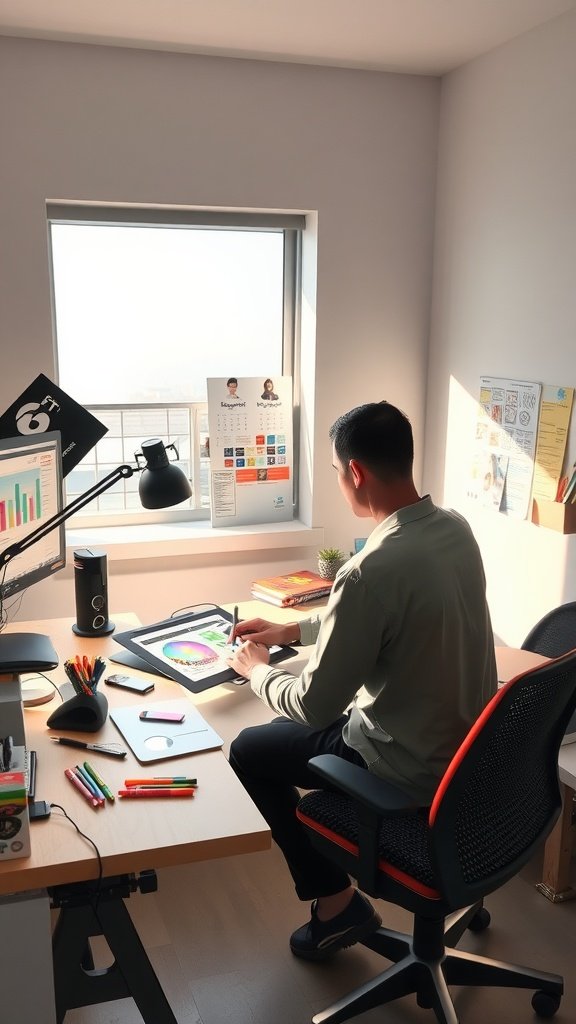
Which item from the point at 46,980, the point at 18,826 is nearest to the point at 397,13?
the point at 18,826

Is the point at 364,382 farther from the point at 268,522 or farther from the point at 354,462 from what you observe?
the point at 354,462

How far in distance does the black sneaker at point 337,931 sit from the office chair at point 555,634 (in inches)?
33.4

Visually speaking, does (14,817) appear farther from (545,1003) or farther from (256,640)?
(545,1003)

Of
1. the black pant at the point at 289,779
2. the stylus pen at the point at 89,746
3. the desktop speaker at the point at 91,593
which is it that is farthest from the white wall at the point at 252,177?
the stylus pen at the point at 89,746

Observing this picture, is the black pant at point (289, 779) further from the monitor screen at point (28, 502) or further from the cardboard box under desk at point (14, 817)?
the cardboard box under desk at point (14, 817)

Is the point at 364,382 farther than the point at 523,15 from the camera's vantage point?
Yes

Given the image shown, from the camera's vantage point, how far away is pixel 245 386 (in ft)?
11.3

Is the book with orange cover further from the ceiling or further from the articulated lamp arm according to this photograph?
the ceiling

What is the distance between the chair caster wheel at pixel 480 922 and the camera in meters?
2.29

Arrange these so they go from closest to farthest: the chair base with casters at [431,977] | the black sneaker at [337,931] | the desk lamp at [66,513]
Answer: the desk lamp at [66,513] < the chair base with casters at [431,977] < the black sneaker at [337,931]

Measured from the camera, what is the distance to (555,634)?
7.93ft

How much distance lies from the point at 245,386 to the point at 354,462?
1.69 metres

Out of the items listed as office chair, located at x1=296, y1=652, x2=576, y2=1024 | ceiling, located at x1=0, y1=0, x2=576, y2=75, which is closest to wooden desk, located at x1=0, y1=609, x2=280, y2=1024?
office chair, located at x1=296, y1=652, x2=576, y2=1024

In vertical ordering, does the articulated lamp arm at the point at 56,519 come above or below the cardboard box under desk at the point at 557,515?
above
